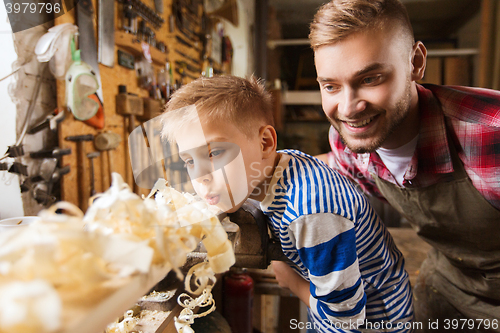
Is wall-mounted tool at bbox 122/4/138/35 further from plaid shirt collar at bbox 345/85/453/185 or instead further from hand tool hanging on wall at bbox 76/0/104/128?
plaid shirt collar at bbox 345/85/453/185

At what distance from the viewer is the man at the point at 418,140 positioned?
733 millimetres

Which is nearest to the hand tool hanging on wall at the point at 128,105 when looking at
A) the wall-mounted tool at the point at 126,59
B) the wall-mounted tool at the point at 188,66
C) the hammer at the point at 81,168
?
the wall-mounted tool at the point at 126,59

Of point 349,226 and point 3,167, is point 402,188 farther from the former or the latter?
point 3,167

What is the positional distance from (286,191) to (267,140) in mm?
132

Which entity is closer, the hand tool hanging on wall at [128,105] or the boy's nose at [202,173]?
the boy's nose at [202,173]

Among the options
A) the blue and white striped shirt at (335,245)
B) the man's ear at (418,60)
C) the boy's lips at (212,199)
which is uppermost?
the man's ear at (418,60)

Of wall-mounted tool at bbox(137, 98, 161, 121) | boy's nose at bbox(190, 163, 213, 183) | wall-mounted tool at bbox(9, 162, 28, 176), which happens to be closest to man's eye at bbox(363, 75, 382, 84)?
boy's nose at bbox(190, 163, 213, 183)

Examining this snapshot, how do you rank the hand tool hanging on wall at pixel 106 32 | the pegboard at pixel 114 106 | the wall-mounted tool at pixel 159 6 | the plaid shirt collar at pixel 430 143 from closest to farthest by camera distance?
the plaid shirt collar at pixel 430 143, the pegboard at pixel 114 106, the hand tool hanging on wall at pixel 106 32, the wall-mounted tool at pixel 159 6

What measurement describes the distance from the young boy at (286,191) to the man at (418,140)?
205 mm

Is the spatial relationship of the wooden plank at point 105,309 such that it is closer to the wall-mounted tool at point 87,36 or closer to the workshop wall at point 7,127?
the workshop wall at point 7,127

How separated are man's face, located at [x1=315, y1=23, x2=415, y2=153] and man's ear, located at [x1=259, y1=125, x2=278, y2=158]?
21 centimetres

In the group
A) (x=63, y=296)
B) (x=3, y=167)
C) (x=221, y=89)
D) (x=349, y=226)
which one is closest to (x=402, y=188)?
(x=349, y=226)

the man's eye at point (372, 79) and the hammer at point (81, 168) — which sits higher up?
the man's eye at point (372, 79)

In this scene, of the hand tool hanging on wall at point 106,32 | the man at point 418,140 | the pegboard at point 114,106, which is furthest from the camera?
the hand tool hanging on wall at point 106,32
